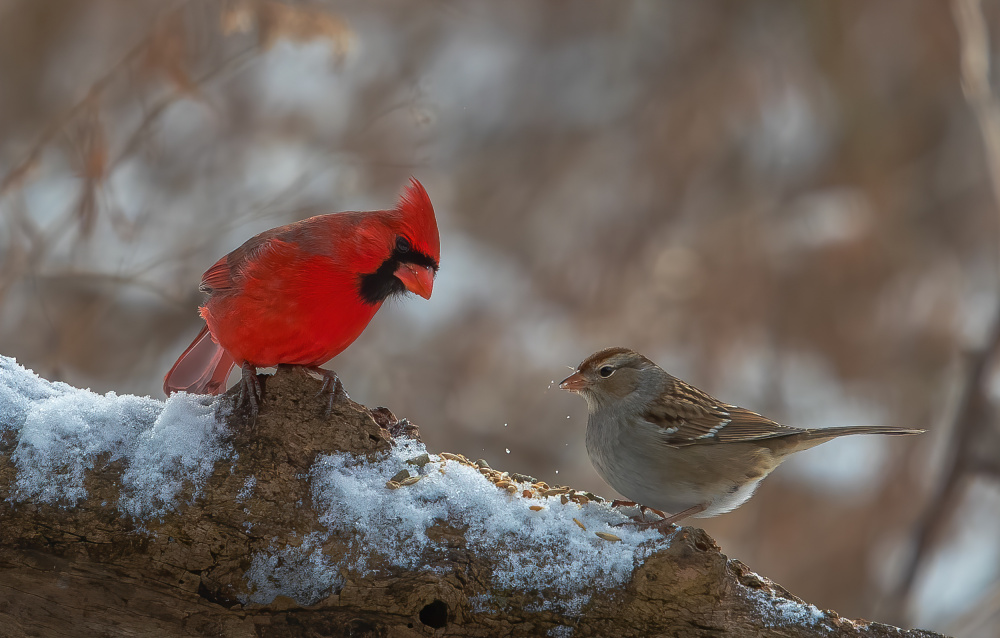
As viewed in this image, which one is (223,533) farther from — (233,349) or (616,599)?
(616,599)

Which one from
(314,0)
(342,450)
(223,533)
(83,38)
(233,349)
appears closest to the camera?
(223,533)

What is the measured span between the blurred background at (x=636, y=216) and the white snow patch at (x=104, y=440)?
283 cm

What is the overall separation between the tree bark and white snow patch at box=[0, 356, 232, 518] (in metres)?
0.04

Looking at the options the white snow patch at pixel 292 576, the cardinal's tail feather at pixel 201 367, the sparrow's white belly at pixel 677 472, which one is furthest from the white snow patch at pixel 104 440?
the sparrow's white belly at pixel 677 472

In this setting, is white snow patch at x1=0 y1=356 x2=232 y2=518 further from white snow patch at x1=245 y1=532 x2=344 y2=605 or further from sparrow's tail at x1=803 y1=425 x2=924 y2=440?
sparrow's tail at x1=803 y1=425 x2=924 y2=440

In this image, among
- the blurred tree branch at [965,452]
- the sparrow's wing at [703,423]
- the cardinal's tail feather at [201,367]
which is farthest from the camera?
the blurred tree branch at [965,452]

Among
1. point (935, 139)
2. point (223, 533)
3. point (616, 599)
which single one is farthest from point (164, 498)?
point (935, 139)

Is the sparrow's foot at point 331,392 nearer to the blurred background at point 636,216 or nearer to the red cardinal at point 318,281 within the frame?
the red cardinal at point 318,281

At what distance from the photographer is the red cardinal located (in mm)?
3057

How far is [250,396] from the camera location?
9.27 ft

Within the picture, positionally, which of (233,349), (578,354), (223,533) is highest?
(578,354)

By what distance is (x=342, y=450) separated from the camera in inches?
111

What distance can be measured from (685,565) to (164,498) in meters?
1.58

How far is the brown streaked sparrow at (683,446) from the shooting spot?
10.6ft
